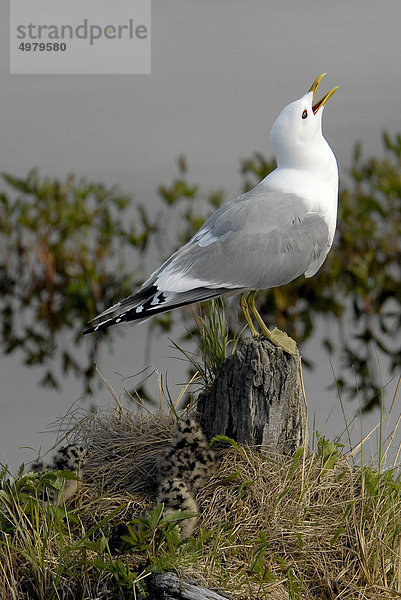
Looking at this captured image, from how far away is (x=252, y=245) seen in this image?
14.6 ft

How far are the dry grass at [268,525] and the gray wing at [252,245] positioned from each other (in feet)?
2.95

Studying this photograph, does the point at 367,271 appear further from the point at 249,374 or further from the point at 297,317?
the point at 249,374

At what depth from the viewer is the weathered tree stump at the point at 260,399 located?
4031 mm

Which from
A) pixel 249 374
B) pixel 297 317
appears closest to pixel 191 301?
pixel 249 374

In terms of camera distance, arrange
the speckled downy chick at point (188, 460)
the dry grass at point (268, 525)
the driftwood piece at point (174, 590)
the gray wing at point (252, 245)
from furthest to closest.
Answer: the gray wing at point (252, 245) < the speckled downy chick at point (188, 460) < the dry grass at point (268, 525) < the driftwood piece at point (174, 590)

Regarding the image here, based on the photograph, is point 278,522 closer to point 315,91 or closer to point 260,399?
point 260,399

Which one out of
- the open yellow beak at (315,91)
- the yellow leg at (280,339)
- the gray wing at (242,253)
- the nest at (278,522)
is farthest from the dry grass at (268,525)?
the open yellow beak at (315,91)

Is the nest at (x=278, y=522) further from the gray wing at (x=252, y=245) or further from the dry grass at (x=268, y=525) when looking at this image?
the gray wing at (x=252, y=245)

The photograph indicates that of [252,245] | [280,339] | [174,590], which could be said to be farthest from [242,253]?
[174,590]

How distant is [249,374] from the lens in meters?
4.02

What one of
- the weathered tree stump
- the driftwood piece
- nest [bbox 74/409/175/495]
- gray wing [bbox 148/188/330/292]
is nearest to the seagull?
gray wing [bbox 148/188/330/292]

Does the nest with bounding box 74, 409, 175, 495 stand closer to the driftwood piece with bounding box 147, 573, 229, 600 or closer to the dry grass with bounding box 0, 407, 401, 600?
the dry grass with bounding box 0, 407, 401, 600

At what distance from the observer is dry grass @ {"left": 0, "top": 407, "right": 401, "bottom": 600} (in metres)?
3.52

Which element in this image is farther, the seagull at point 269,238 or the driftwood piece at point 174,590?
the seagull at point 269,238
